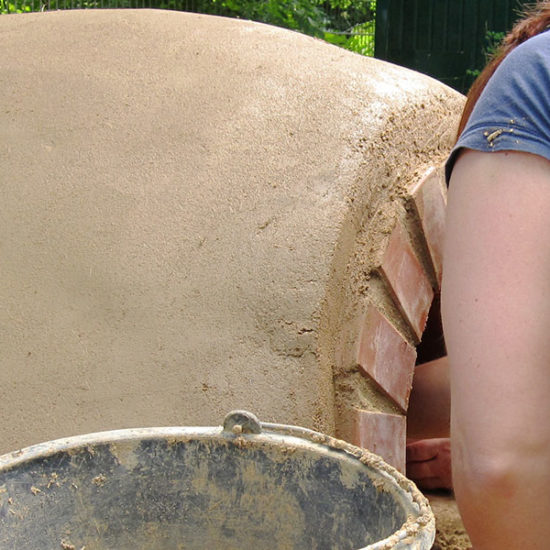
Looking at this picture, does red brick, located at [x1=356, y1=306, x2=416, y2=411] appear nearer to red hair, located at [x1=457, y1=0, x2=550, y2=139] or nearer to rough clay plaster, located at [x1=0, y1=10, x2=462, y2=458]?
rough clay plaster, located at [x1=0, y1=10, x2=462, y2=458]

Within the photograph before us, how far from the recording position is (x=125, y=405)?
1.68 m

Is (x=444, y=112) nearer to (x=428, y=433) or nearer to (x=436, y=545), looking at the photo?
(x=428, y=433)

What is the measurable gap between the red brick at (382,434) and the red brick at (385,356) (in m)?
0.06

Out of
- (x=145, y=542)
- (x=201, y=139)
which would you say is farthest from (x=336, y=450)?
(x=201, y=139)

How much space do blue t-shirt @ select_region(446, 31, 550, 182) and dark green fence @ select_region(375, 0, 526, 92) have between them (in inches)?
218

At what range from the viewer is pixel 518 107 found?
1161mm

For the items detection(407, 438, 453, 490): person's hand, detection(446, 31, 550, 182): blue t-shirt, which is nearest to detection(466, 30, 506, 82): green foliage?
detection(407, 438, 453, 490): person's hand

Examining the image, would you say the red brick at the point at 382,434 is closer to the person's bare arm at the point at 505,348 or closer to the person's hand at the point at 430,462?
the person's bare arm at the point at 505,348

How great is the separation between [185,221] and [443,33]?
5.37m

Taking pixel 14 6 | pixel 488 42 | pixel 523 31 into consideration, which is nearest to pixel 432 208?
pixel 523 31

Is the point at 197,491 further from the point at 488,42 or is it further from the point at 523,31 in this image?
the point at 488,42

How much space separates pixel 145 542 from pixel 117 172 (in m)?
0.82

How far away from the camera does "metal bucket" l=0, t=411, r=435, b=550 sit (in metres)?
1.34

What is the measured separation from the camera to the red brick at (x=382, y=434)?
1.80m
